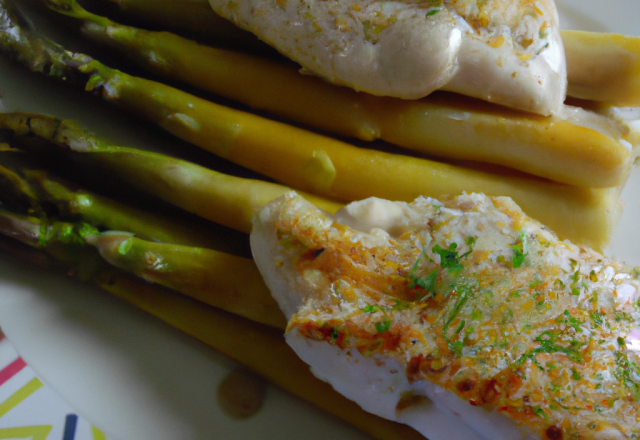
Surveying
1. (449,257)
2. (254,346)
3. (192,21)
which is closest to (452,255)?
(449,257)

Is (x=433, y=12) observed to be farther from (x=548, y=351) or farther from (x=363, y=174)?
(x=548, y=351)

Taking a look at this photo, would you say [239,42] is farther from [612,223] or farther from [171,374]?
[612,223]

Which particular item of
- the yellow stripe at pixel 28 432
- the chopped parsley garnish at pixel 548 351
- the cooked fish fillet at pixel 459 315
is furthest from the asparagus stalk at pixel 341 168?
the yellow stripe at pixel 28 432

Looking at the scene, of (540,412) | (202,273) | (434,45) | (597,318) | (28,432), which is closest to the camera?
(540,412)

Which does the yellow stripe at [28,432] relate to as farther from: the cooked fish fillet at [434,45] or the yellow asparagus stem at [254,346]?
the cooked fish fillet at [434,45]

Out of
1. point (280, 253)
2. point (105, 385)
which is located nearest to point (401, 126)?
point (280, 253)
